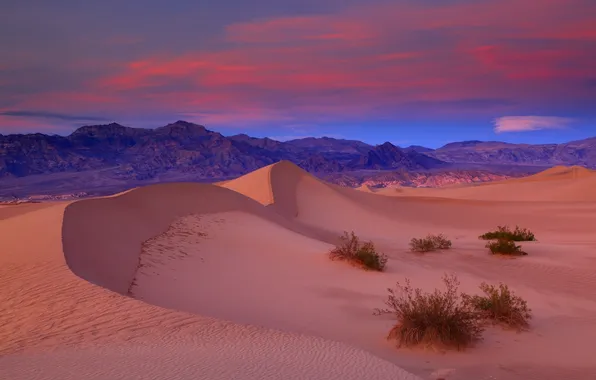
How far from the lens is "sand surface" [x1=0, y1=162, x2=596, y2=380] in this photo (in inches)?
240

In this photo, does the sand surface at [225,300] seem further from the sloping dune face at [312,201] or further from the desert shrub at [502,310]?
the sloping dune face at [312,201]

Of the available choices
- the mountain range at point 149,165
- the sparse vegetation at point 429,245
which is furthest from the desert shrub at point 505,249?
the mountain range at point 149,165

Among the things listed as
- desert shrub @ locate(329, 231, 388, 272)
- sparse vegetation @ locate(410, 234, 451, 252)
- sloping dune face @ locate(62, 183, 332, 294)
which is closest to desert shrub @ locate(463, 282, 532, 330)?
desert shrub @ locate(329, 231, 388, 272)

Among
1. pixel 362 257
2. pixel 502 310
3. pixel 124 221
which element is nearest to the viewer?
pixel 502 310

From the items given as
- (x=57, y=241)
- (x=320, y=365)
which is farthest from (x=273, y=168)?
(x=320, y=365)

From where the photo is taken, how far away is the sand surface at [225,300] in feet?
20.0

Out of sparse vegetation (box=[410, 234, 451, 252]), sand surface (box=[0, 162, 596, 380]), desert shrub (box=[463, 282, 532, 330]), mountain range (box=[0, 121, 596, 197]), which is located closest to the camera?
sand surface (box=[0, 162, 596, 380])

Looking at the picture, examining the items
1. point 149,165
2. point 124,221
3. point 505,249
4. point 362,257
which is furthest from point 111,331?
point 149,165

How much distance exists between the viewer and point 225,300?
33.5 ft

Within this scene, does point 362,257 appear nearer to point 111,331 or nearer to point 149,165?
point 111,331

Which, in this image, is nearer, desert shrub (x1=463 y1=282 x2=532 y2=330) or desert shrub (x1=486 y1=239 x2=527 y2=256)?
desert shrub (x1=463 y1=282 x2=532 y2=330)

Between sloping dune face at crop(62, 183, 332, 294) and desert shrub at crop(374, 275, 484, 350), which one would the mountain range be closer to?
sloping dune face at crop(62, 183, 332, 294)

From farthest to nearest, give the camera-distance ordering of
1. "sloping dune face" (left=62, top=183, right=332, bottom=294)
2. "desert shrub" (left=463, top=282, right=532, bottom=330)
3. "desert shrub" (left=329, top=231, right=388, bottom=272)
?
"desert shrub" (left=329, top=231, right=388, bottom=272), "sloping dune face" (left=62, top=183, right=332, bottom=294), "desert shrub" (left=463, top=282, right=532, bottom=330)

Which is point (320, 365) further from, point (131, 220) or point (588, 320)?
point (131, 220)
